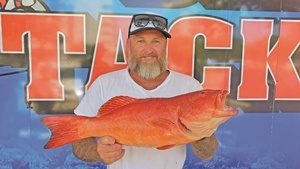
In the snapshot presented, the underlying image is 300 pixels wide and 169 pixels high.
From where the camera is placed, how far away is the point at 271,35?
263 cm

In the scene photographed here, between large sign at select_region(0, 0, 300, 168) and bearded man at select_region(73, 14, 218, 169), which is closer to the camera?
bearded man at select_region(73, 14, 218, 169)

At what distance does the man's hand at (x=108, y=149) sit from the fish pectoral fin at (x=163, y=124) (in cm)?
18

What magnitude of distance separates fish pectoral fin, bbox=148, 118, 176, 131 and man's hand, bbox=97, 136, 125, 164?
18 centimetres

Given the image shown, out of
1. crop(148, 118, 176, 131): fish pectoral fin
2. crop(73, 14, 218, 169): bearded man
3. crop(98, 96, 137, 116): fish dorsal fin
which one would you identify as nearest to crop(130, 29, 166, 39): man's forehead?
crop(73, 14, 218, 169): bearded man

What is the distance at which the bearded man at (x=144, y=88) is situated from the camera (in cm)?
158

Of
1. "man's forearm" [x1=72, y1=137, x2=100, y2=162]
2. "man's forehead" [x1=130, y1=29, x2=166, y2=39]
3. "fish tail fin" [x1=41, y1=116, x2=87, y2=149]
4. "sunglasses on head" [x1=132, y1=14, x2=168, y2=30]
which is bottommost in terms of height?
"man's forearm" [x1=72, y1=137, x2=100, y2=162]

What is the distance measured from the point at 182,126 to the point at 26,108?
58.7 inches

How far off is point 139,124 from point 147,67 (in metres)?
0.33

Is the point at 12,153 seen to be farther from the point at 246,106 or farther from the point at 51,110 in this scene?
the point at 246,106

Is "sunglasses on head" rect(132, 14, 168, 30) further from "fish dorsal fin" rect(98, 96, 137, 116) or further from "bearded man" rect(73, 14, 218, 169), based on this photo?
"fish dorsal fin" rect(98, 96, 137, 116)

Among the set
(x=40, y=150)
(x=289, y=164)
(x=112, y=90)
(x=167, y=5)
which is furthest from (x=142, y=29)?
(x=289, y=164)

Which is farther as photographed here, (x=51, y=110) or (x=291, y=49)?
(x=291, y=49)

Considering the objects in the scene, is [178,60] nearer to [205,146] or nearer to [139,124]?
[205,146]

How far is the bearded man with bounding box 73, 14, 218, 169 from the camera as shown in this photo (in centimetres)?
158
